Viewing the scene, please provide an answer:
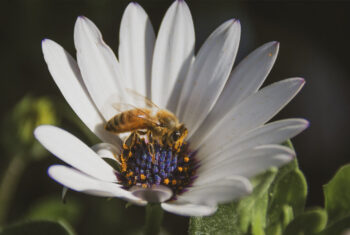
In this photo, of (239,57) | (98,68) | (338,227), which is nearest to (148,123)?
(98,68)

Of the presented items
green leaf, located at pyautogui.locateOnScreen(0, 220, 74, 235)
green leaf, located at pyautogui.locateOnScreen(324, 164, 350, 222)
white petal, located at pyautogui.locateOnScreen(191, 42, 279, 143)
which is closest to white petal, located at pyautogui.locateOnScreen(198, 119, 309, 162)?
white petal, located at pyautogui.locateOnScreen(191, 42, 279, 143)

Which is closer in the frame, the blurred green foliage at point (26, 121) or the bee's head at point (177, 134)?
the bee's head at point (177, 134)

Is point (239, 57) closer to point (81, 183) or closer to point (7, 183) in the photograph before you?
point (7, 183)

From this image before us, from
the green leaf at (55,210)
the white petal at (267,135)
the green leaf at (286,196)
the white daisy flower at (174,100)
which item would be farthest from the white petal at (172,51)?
the green leaf at (55,210)

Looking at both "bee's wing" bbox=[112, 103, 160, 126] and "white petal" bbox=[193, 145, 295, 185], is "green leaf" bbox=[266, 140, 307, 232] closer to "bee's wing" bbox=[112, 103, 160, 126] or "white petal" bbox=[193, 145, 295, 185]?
"white petal" bbox=[193, 145, 295, 185]

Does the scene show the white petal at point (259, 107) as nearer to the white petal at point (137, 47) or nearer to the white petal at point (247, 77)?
the white petal at point (247, 77)
